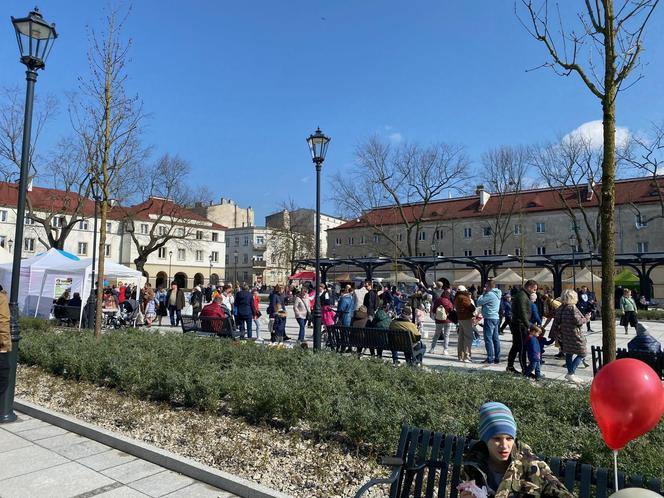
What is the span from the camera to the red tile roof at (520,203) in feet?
164

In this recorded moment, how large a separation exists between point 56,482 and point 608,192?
651 cm

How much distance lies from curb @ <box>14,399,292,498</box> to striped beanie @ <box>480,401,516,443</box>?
1846mm

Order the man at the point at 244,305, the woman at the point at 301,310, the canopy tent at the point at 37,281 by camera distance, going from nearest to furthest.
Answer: the man at the point at 244,305, the woman at the point at 301,310, the canopy tent at the point at 37,281

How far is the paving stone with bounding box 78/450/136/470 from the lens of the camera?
483cm

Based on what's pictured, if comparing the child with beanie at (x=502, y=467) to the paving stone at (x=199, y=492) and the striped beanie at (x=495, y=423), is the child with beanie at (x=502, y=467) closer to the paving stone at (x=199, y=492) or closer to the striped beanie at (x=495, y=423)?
the striped beanie at (x=495, y=423)

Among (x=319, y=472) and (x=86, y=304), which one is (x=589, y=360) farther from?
(x=86, y=304)

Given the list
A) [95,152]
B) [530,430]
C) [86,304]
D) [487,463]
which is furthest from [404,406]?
[86,304]

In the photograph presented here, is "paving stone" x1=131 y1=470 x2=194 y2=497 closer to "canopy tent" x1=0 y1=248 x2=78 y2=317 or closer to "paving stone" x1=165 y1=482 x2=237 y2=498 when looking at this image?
"paving stone" x1=165 y1=482 x2=237 y2=498

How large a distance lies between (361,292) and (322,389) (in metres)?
10.5

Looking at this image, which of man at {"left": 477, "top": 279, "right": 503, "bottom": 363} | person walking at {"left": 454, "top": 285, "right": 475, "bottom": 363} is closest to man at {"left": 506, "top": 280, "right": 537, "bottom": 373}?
man at {"left": 477, "top": 279, "right": 503, "bottom": 363}

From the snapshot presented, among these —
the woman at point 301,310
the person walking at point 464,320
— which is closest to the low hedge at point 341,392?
the person walking at point 464,320

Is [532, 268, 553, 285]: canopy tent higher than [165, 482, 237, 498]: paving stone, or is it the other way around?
[532, 268, 553, 285]: canopy tent

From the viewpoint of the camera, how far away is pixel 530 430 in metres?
4.47

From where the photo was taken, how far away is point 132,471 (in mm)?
4695
